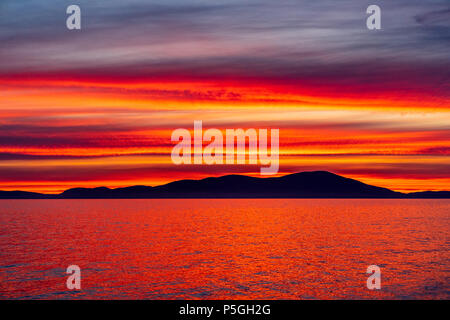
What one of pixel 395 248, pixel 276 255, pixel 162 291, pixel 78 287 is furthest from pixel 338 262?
pixel 78 287

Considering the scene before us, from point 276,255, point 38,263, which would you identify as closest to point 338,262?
point 276,255

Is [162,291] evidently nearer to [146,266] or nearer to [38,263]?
[146,266]

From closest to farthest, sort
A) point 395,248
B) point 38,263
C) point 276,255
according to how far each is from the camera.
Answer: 1. point 38,263
2. point 276,255
3. point 395,248

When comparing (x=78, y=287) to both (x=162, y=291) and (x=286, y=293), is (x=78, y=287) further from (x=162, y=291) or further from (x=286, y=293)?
(x=286, y=293)

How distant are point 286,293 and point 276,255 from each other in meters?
21.9

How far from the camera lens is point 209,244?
75312 mm

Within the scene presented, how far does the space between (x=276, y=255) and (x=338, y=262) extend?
8.72m
